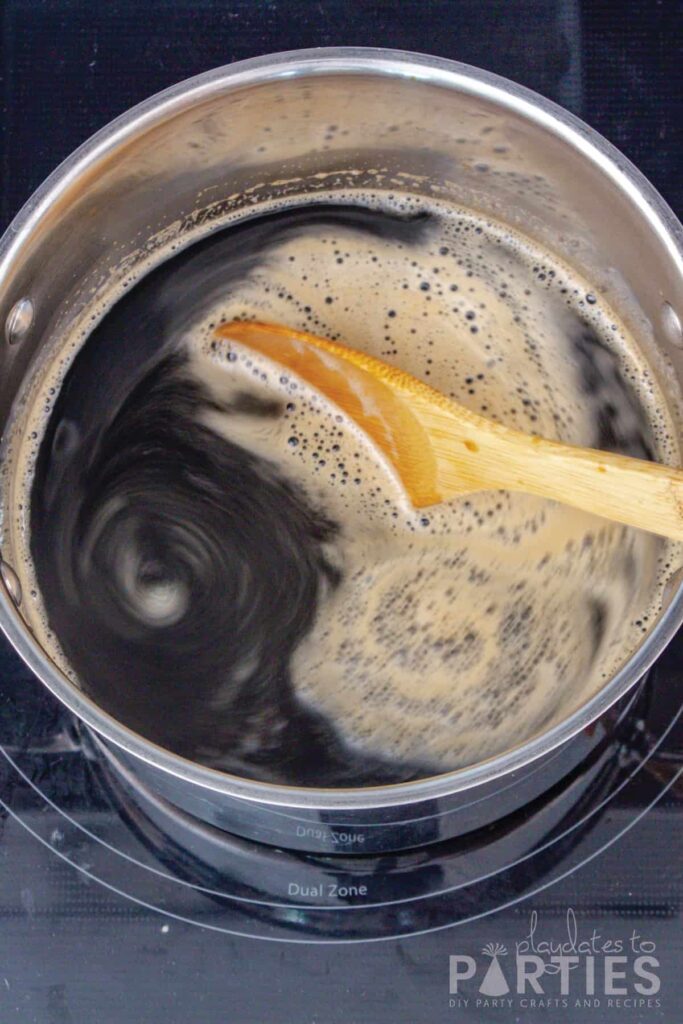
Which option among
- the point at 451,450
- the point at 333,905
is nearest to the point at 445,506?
the point at 451,450

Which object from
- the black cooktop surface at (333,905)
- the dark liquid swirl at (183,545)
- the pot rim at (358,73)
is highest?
the pot rim at (358,73)

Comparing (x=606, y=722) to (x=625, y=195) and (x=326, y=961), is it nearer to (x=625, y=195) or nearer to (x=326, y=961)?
(x=326, y=961)

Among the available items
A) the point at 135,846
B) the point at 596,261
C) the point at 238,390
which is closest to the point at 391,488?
the point at 238,390

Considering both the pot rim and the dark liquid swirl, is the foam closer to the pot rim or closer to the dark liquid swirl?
the dark liquid swirl

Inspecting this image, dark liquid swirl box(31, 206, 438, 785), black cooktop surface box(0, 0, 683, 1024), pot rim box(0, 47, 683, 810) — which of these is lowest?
black cooktop surface box(0, 0, 683, 1024)

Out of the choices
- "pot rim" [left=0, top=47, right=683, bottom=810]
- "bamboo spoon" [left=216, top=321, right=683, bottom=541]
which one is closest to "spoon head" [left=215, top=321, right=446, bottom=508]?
"bamboo spoon" [left=216, top=321, right=683, bottom=541]

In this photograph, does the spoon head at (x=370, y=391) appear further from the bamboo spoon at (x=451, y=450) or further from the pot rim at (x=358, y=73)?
the pot rim at (x=358, y=73)

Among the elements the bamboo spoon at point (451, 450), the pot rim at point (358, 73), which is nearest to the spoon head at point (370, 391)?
the bamboo spoon at point (451, 450)

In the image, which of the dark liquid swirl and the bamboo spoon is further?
the dark liquid swirl

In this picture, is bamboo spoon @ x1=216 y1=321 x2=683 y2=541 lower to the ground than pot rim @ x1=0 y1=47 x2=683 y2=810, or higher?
lower
